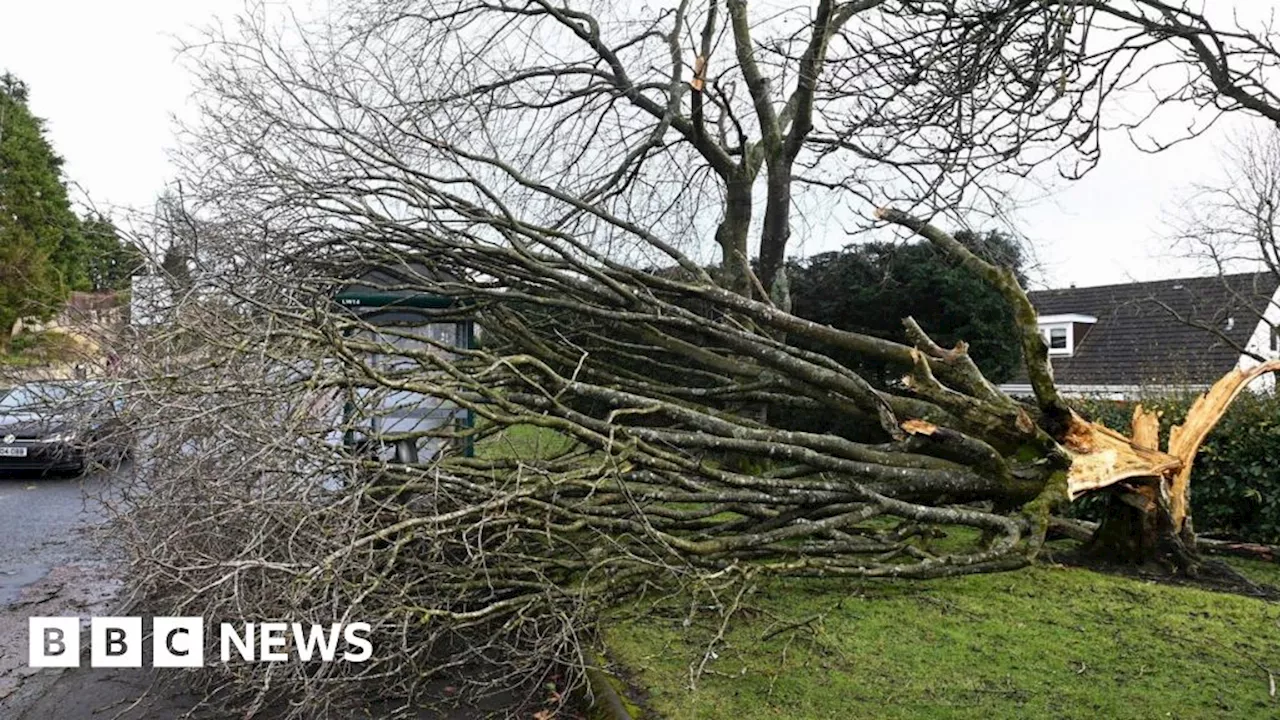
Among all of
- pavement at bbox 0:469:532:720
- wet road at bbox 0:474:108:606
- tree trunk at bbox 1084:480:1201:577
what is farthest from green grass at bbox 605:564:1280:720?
wet road at bbox 0:474:108:606

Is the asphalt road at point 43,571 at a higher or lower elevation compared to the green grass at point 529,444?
lower

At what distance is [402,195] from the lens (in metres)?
6.95

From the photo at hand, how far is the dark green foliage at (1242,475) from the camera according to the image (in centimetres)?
748

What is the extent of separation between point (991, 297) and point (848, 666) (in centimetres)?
802

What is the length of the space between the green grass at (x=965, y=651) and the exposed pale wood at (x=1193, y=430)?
81 cm

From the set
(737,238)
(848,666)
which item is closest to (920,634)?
(848,666)

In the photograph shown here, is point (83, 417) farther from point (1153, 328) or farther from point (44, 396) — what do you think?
point (1153, 328)

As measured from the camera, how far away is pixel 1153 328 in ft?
78.2

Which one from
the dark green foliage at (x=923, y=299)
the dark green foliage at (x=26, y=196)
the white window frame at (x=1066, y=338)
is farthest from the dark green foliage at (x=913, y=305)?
the dark green foliage at (x=26, y=196)

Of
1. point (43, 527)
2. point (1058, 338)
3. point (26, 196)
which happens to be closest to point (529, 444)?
point (43, 527)

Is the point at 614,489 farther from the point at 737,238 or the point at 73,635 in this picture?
the point at 737,238

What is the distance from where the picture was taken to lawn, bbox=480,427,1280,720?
4.18m

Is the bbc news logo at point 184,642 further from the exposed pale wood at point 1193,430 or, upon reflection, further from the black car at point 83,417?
the exposed pale wood at point 1193,430

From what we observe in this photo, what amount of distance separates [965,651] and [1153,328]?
72.8ft
